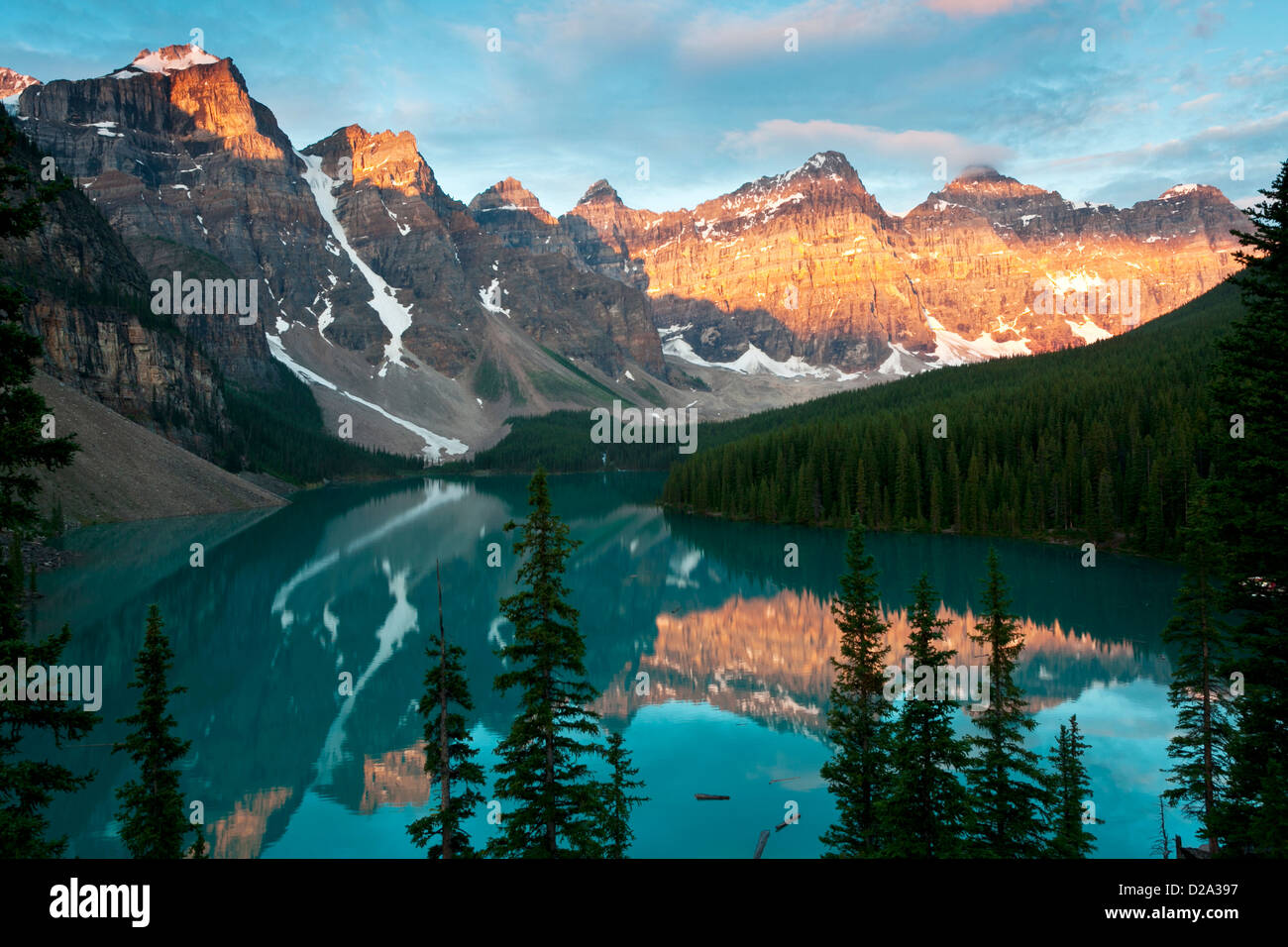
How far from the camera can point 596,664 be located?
45469mm

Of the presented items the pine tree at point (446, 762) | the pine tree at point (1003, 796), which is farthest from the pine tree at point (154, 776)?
the pine tree at point (1003, 796)

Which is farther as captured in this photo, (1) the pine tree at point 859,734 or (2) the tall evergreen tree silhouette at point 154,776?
(1) the pine tree at point 859,734

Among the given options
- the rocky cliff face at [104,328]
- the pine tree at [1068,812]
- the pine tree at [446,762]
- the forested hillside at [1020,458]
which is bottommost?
the pine tree at [1068,812]

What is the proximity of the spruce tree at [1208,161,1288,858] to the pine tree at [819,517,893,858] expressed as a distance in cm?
659

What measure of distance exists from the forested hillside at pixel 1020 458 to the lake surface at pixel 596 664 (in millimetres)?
7820

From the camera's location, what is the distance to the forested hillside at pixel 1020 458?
3150 inches

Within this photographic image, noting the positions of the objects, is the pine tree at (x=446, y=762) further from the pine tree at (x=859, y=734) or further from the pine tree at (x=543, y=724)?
the pine tree at (x=859, y=734)

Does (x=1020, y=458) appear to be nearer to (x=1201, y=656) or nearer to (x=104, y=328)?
(x=1201, y=656)

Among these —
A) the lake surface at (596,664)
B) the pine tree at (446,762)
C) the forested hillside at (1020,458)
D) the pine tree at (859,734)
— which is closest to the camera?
the pine tree at (446,762)

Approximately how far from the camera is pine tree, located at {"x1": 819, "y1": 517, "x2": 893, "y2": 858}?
59.5ft

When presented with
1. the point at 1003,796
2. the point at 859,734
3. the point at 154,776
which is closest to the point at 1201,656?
the point at 1003,796

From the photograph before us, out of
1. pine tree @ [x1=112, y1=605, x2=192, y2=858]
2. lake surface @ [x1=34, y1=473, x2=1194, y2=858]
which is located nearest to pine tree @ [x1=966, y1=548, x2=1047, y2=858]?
lake surface @ [x1=34, y1=473, x2=1194, y2=858]
